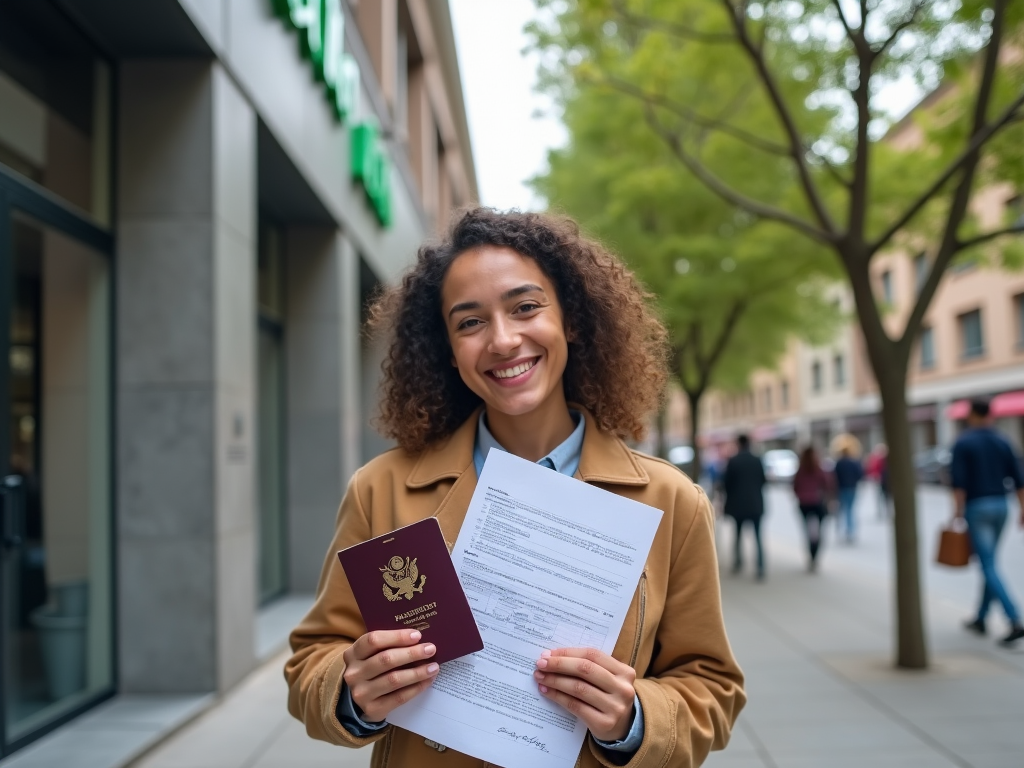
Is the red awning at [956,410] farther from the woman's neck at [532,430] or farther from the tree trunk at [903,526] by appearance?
the woman's neck at [532,430]

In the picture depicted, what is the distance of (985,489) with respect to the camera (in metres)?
7.89

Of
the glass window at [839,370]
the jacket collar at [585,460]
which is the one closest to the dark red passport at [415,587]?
the jacket collar at [585,460]

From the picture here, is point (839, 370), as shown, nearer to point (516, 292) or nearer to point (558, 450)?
point (558, 450)

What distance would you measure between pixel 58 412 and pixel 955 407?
37.5 metres

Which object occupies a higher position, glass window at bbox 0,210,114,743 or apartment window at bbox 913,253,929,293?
apartment window at bbox 913,253,929,293

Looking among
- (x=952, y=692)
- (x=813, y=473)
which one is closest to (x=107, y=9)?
(x=952, y=692)

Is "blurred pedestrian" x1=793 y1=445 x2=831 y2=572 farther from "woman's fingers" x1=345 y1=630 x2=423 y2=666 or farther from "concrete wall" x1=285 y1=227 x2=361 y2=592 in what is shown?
"woman's fingers" x1=345 y1=630 x2=423 y2=666

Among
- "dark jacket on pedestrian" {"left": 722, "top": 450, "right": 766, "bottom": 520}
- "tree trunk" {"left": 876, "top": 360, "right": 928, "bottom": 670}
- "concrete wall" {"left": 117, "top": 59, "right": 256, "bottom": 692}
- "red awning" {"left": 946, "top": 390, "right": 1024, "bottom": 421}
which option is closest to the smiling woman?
"concrete wall" {"left": 117, "top": 59, "right": 256, "bottom": 692}

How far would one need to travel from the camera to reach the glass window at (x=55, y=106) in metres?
5.13

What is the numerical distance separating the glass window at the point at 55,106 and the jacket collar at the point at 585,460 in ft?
13.5

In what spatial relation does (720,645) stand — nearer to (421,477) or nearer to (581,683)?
(581,683)

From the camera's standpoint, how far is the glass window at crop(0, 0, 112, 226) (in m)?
5.13

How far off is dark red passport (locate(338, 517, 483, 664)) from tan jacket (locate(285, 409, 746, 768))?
0.67 feet

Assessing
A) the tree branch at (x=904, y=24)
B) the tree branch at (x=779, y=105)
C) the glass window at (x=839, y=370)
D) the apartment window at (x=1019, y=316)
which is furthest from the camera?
the glass window at (x=839, y=370)
